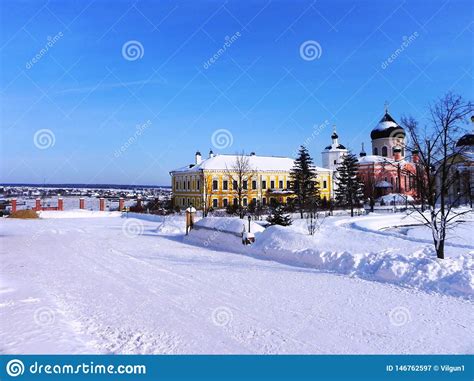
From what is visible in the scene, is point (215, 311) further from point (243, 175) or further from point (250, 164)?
point (250, 164)

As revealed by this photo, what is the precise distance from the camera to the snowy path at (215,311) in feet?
20.4

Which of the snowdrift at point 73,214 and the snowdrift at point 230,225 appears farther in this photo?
the snowdrift at point 73,214

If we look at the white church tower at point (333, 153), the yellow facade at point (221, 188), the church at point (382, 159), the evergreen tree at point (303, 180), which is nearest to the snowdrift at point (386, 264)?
the evergreen tree at point (303, 180)

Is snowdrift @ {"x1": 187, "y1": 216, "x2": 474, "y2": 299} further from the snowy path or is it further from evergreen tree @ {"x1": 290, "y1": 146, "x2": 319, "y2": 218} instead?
evergreen tree @ {"x1": 290, "y1": 146, "x2": 319, "y2": 218}

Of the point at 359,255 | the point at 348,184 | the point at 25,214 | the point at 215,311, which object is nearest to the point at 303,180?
the point at 348,184

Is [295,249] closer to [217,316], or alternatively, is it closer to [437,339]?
[217,316]

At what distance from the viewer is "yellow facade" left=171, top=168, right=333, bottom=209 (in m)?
45.8

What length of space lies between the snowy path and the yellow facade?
3241 centimetres

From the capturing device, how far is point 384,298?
883cm

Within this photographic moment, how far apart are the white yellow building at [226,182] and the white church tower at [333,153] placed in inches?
469

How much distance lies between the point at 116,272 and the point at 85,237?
34.3 ft

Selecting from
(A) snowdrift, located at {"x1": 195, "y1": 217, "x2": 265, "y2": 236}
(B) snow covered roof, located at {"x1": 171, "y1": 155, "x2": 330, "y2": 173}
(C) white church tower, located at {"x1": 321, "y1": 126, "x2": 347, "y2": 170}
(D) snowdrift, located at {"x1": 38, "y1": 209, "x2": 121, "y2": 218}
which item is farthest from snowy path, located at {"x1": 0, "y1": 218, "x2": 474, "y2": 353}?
(C) white church tower, located at {"x1": 321, "y1": 126, "x2": 347, "y2": 170}

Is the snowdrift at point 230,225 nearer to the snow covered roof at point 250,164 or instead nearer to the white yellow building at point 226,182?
the white yellow building at point 226,182
